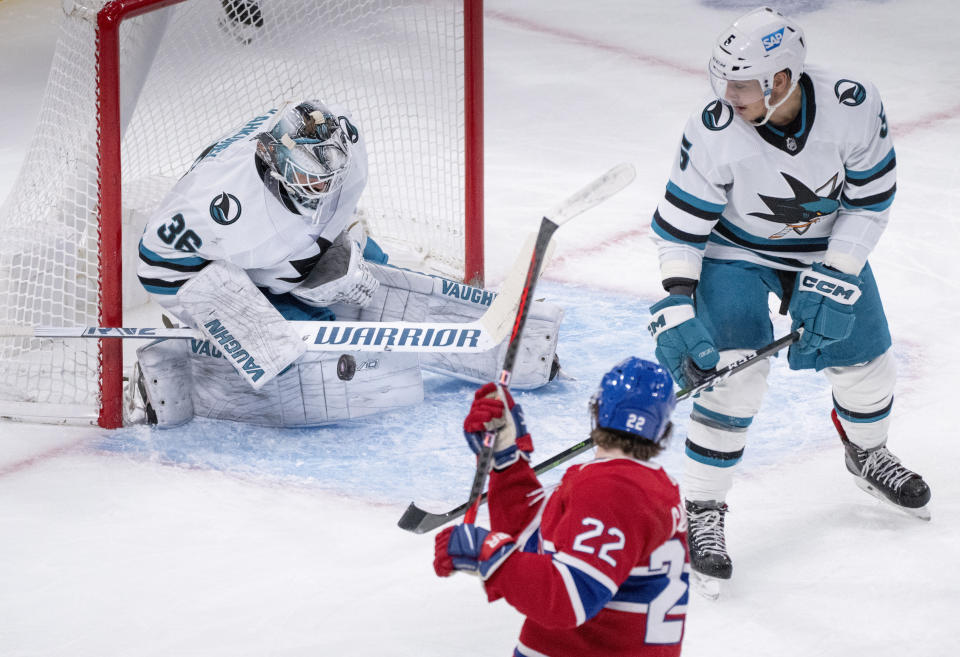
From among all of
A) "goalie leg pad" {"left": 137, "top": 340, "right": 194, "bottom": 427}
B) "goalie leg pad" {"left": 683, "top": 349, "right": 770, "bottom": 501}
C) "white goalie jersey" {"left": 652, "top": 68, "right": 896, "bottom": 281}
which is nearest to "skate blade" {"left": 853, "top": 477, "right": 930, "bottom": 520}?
"goalie leg pad" {"left": 683, "top": 349, "right": 770, "bottom": 501}

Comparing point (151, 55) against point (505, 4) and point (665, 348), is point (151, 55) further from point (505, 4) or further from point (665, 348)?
point (505, 4)

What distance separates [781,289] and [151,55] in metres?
1.76

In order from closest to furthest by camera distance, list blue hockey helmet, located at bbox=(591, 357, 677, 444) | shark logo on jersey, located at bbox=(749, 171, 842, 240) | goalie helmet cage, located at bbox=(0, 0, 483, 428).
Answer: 1. blue hockey helmet, located at bbox=(591, 357, 677, 444)
2. shark logo on jersey, located at bbox=(749, 171, 842, 240)
3. goalie helmet cage, located at bbox=(0, 0, 483, 428)

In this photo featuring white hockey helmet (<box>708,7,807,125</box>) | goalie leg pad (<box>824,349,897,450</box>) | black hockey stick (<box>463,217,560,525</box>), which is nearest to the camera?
black hockey stick (<box>463,217,560,525</box>)

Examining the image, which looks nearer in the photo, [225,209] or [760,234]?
[760,234]

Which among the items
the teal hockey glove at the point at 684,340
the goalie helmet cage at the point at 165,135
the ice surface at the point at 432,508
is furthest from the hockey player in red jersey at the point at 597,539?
the goalie helmet cage at the point at 165,135

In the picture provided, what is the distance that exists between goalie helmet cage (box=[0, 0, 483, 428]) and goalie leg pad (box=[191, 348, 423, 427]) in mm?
231

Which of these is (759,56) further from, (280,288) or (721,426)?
(280,288)

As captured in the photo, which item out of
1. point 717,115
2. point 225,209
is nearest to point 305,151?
point 225,209

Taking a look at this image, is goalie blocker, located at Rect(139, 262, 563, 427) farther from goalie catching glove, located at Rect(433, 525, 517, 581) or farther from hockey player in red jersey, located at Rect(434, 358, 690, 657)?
goalie catching glove, located at Rect(433, 525, 517, 581)

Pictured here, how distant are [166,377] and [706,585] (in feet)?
4.87

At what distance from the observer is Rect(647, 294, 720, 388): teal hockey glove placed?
97.9 inches

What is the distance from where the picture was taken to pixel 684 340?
2506mm

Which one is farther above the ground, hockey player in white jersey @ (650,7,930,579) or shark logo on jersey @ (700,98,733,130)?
shark logo on jersey @ (700,98,733,130)
